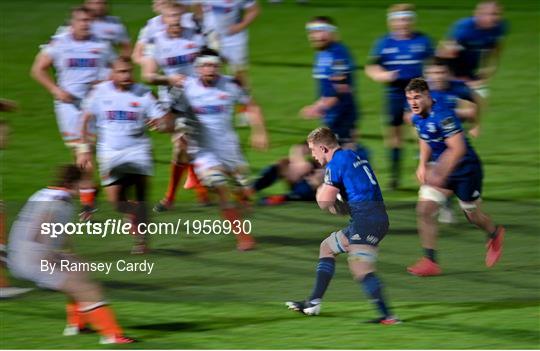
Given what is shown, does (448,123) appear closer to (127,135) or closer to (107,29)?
(127,135)

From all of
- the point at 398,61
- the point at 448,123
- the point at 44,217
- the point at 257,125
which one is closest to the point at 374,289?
the point at 448,123

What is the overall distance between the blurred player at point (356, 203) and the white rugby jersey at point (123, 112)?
2546mm

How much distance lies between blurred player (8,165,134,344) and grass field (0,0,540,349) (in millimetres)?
243

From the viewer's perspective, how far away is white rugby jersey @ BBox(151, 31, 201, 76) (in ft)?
45.3

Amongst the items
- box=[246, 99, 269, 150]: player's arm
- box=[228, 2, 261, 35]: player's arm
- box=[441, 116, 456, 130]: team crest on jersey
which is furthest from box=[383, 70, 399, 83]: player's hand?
box=[228, 2, 261, 35]: player's arm

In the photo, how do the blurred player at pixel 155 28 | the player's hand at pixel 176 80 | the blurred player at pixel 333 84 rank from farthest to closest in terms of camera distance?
the blurred player at pixel 155 28 < the blurred player at pixel 333 84 < the player's hand at pixel 176 80

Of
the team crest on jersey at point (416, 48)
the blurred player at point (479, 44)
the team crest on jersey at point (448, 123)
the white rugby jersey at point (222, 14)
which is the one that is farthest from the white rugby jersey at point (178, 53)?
the team crest on jersey at point (448, 123)

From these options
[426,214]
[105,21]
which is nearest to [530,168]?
[426,214]

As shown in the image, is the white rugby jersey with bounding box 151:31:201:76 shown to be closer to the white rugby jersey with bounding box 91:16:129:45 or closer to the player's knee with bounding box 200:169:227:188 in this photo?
the white rugby jersey with bounding box 91:16:129:45

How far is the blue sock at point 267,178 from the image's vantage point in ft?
45.2

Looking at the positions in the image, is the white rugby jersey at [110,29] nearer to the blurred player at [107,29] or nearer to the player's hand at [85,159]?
the blurred player at [107,29]

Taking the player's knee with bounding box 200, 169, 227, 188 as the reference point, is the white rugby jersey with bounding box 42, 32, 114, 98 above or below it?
above

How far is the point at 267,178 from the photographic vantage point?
45.3 feet

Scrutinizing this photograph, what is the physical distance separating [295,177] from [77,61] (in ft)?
8.51
